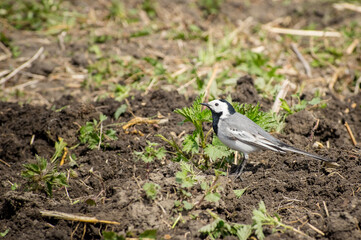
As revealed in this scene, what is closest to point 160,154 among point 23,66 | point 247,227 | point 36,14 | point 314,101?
point 247,227

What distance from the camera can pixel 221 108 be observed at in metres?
5.31

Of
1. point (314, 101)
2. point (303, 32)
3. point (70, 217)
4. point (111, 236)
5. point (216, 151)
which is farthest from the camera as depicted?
point (303, 32)

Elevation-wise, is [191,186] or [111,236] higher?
[191,186]

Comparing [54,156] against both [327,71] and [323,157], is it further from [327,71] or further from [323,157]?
[327,71]

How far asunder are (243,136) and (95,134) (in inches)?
78.6

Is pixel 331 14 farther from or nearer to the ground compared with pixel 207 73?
farther from the ground

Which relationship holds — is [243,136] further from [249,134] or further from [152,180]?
[152,180]

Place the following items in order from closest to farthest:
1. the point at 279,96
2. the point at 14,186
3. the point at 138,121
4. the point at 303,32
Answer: the point at 14,186 < the point at 138,121 < the point at 279,96 < the point at 303,32

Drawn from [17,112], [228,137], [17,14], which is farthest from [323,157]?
[17,14]

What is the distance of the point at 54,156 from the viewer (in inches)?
217

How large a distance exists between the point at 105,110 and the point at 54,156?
1.17 m

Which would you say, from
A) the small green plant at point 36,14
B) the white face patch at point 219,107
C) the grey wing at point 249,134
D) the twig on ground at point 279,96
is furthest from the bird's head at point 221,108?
the small green plant at point 36,14

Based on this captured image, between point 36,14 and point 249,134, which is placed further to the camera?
point 36,14

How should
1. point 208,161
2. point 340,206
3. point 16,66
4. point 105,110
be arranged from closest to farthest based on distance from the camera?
point 340,206
point 208,161
point 105,110
point 16,66
